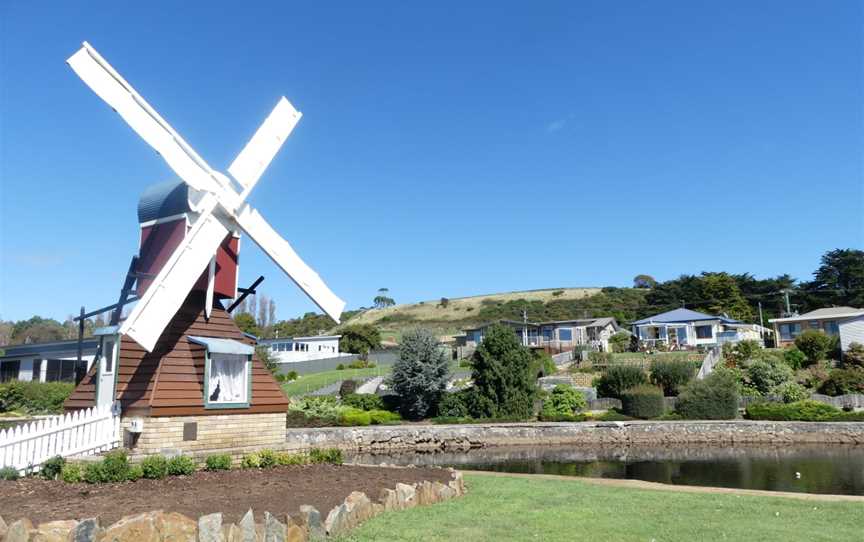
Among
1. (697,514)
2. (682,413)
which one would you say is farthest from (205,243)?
(682,413)

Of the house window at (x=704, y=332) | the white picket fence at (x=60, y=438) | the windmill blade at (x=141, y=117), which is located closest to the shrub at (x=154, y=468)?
the white picket fence at (x=60, y=438)

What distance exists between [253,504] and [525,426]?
19.0 metres

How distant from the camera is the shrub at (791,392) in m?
28.8

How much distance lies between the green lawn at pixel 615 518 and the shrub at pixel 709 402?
18214mm

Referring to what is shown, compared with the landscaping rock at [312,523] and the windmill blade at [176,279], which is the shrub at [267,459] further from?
the landscaping rock at [312,523]

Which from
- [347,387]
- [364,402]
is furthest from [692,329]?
[364,402]

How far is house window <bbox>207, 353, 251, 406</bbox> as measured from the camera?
1327 centimetres

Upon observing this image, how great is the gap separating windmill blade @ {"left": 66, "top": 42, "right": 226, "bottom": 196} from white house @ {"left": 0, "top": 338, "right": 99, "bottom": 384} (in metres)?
23.0

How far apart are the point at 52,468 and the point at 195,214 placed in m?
5.93

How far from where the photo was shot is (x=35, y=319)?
101062 mm

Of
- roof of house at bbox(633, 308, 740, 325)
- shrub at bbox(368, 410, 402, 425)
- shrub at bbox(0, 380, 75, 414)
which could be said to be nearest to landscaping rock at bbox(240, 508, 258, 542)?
shrub at bbox(368, 410, 402, 425)

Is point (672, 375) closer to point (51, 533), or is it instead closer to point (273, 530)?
point (273, 530)

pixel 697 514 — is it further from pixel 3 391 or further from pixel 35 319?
pixel 35 319

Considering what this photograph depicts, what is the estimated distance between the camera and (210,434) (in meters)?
13.0
